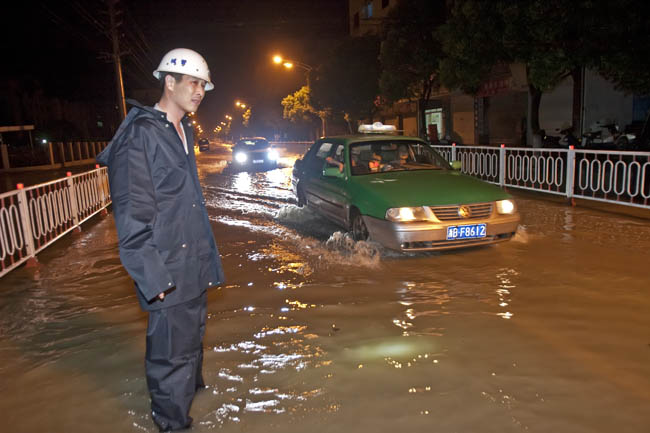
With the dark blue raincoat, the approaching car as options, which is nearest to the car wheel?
the approaching car

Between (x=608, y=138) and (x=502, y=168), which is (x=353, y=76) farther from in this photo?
(x=502, y=168)

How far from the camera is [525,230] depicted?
769 centimetres

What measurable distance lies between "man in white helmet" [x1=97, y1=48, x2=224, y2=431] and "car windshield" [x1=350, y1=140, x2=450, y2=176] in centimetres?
459

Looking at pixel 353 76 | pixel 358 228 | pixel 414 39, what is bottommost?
pixel 358 228

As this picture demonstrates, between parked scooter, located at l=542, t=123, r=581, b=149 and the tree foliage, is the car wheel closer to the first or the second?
parked scooter, located at l=542, t=123, r=581, b=149

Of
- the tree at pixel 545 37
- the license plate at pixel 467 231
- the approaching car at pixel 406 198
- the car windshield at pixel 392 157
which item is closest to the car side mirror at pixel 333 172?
the approaching car at pixel 406 198

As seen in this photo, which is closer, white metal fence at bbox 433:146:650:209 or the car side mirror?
the car side mirror

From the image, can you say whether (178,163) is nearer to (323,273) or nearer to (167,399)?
(167,399)

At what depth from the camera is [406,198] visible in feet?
19.6

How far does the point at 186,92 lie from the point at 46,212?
6.64 m

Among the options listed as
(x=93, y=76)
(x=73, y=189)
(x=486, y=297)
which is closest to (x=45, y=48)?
(x=93, y=76)

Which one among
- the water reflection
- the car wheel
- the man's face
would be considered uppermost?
the man's face

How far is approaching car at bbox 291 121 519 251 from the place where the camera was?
5.88 m

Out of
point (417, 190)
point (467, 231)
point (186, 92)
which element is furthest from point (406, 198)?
point (186, 92)
